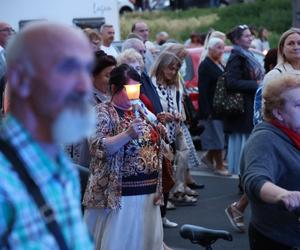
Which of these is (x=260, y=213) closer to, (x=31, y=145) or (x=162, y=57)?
(x=31, y=145)

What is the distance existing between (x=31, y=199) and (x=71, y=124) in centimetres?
23

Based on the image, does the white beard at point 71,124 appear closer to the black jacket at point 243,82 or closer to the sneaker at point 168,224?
the sneaker at point 168,224

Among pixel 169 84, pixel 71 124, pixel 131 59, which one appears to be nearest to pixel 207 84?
pixel 169 84

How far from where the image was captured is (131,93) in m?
5.57

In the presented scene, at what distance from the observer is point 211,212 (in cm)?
903

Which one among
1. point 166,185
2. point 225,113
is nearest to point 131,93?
point 166,185

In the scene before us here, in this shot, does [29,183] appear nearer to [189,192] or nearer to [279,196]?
[279,196]

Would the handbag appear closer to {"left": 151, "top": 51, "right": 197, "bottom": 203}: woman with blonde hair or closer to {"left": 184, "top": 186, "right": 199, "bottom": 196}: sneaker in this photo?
{"left": 184, "top": 186, "right": 199, "bottom": 196}: sneaker

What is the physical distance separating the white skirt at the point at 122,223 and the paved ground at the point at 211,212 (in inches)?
76.1

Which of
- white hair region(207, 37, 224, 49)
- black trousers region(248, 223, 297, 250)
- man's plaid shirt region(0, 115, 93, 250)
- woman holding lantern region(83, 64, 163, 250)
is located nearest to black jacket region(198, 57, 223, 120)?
white hair region(207, 37, 224, 49)

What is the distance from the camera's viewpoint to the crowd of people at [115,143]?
2.26 m

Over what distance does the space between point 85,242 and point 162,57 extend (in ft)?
18.5

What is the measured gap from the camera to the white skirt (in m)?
5.55

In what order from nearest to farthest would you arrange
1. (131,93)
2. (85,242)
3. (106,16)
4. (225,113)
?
(85,242), (131,93), (225,113), (106,16)
